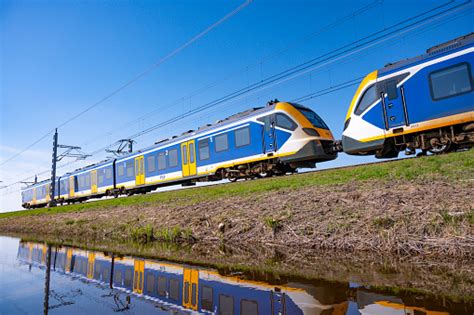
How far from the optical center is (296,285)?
126 inches

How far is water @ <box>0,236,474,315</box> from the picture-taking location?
2533mm

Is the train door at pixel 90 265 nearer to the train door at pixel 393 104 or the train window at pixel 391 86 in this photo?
the train door at pixel 393 104

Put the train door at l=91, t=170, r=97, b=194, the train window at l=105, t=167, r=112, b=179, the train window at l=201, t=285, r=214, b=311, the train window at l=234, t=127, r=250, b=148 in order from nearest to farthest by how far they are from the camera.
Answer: the train window at l=201, t=285, r=214, b=311 < the train window at l=234, t=127, r=250, b=148 < the train window at l=105, t=167, r=112, b=179 < the train door at l=91, t=170, r=97, b=194

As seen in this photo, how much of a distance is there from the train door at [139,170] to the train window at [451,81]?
1757 cm

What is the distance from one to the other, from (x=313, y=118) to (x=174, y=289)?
11.5m

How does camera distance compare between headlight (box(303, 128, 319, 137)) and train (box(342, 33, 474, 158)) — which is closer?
train (box(342, 33, 474, 158))

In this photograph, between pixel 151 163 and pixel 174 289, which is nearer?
pixel 174 289

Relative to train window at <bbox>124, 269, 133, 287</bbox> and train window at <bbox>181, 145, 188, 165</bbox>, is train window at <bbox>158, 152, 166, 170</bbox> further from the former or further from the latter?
train window at <bbox>124, 269, 133, 287</bbox>

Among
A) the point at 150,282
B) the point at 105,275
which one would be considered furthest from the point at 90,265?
the point at 150,282

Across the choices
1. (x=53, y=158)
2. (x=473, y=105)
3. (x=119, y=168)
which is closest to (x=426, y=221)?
(x=473, y=105)

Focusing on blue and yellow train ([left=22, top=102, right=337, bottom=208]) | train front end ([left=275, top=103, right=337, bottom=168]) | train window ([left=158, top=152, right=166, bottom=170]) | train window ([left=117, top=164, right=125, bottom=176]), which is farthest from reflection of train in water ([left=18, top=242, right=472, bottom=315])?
train window ([left=117, top=164, right=125, bottom=176])

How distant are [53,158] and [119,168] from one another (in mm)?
8225

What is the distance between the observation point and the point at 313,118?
13.6m

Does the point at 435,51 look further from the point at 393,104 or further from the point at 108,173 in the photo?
the point at 108,173
